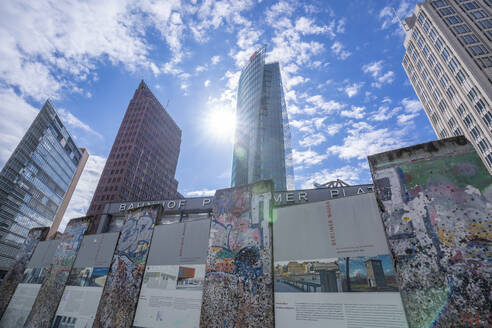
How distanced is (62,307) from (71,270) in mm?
2614

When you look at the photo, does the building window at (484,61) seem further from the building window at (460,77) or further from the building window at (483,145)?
the building window at (483,145)

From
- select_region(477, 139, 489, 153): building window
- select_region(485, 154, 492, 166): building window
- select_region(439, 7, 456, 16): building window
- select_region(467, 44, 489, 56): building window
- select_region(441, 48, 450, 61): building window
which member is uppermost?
select_region(439, 7, 456, 16): building window

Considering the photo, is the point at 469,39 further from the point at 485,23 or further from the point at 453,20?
the point at 453,20

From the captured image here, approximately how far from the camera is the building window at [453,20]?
152ft

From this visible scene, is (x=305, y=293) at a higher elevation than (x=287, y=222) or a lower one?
lower

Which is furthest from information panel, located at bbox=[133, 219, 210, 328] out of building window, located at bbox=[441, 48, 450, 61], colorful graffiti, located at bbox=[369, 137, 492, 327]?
building window, located at bbox=[441, 48, 450, 61]

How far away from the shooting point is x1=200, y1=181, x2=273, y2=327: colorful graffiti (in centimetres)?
1091

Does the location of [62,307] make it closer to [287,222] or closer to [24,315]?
[24,315]

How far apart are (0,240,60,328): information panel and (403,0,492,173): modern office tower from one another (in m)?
62.0

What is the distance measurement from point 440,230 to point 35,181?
91992 mm

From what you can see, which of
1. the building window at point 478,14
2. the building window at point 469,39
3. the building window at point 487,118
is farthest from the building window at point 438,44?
the building window at point 487,118

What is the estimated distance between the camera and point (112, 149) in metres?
75.2

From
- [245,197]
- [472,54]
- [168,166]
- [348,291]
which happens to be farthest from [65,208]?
[472,54]

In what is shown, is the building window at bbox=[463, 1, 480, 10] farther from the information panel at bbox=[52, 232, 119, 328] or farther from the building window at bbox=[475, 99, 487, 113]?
the information panel at bbox=[52, 232, 119, 328]
